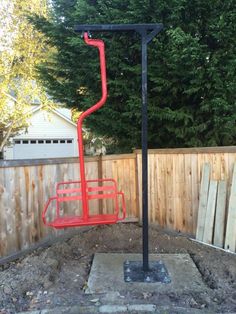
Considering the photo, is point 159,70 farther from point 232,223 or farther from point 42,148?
point 42,148

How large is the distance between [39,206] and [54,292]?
140 cm

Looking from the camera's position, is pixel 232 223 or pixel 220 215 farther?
pixel 220 215

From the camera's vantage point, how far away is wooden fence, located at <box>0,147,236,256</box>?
12.6ft

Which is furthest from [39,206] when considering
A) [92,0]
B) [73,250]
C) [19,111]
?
[19,111]

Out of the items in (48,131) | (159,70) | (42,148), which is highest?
(159,70)

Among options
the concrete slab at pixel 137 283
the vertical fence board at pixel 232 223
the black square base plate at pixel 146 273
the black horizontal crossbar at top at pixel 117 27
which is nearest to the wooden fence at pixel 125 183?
the vertical fence board at pixel 232 223

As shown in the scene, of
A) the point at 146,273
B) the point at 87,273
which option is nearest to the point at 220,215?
the point at 146,273

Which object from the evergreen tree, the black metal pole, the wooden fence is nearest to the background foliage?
the evergreen tree

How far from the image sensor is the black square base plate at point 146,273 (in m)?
3.33

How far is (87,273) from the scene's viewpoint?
3537mm

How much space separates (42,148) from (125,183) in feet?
30.8

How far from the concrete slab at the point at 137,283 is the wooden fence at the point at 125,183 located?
2.88ft

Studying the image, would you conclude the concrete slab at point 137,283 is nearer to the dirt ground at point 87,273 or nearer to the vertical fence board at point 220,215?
the dirt ground at point 87,273

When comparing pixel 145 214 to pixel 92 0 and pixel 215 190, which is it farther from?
pixel 92 0
